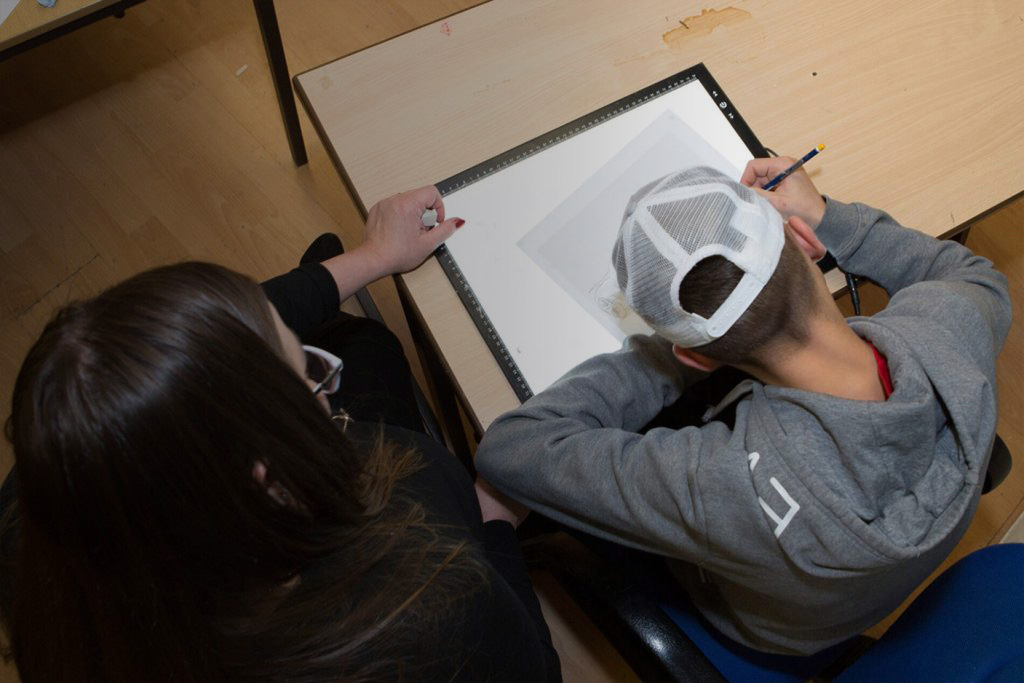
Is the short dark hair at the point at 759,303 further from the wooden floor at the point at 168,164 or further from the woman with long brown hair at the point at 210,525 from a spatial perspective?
the wooden floor at the point at 168,164

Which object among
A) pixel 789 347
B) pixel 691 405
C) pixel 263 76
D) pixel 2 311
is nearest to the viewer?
pixel 789 347

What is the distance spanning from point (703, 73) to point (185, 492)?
34.7 inches

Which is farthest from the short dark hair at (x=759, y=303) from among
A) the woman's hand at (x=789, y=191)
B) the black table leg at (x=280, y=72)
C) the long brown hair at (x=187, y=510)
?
the black table leg at (x=280, y=72)

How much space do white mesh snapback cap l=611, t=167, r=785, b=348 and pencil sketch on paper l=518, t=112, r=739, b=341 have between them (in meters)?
0.20

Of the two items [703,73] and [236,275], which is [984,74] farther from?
[236,275]

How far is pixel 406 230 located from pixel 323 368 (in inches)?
9.9

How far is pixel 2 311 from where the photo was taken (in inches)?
64.3

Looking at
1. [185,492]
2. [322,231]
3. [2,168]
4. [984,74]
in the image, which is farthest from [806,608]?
[2,168]

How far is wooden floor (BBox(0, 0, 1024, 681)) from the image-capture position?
166 centimetres

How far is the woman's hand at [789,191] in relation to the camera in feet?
3.07

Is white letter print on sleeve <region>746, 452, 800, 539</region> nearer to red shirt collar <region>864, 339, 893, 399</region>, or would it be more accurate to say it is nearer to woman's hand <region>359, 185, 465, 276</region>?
red shirt collar <region>864, 339, 893, 399</region>

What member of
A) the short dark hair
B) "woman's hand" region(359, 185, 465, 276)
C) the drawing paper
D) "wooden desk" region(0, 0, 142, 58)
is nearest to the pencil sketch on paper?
the drawing paper

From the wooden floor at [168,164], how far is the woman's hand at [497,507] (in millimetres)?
737

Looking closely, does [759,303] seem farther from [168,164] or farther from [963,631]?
[168,164]
